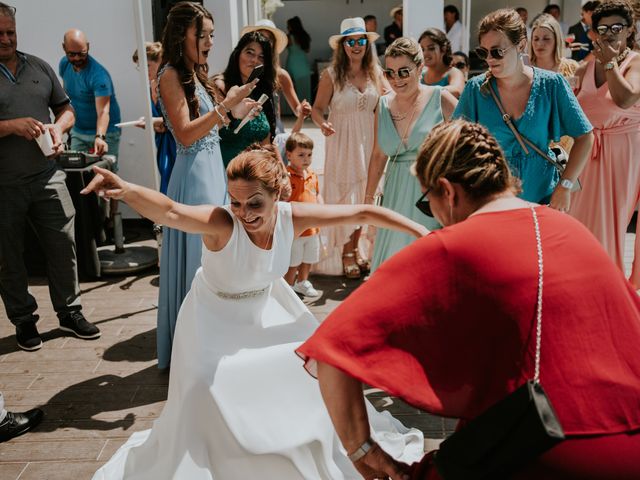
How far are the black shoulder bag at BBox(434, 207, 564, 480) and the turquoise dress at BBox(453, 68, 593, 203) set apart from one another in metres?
2.06

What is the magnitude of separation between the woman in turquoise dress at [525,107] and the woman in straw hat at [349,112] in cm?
204

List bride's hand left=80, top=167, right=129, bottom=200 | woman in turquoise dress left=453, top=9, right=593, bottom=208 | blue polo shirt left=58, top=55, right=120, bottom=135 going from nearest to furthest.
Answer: bride's hand left=80, top=167, right=129, bottom=200 → woman in turquoise dress left=453, top=9, right=593, bottom=208 → blue polo shirt left=58, top=55, right=120, bottom=135

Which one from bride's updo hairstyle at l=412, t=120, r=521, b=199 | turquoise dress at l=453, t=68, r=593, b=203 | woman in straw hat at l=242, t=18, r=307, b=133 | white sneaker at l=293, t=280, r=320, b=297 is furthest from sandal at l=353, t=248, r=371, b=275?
bride's updo hairstyle at l=412, t=120, r=521, b=199

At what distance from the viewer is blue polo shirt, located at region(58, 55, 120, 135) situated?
608cm

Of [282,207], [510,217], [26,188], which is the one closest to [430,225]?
[282,207]

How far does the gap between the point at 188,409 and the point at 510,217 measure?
61.4 inches

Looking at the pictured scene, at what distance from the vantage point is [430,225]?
3.73 metres

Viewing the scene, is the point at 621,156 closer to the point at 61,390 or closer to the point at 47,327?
the point at 61,390

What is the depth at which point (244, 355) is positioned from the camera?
8.89ft

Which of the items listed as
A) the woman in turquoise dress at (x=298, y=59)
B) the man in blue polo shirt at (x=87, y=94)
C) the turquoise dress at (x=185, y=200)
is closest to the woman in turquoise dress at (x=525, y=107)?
the turquoise dress at (x=185, y=200)

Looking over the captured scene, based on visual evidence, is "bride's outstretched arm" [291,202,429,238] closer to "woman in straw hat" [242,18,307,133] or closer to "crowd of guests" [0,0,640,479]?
"crowd of guests" [0,0,640,479]

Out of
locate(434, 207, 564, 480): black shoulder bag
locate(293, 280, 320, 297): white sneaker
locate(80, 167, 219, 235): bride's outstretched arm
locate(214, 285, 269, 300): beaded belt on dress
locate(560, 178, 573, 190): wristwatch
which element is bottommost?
locate(293, 280, 320, 297): white sneaker

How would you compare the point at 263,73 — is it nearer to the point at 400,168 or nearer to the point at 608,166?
the point at 400,168

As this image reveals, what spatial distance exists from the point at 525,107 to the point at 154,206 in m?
1.88
